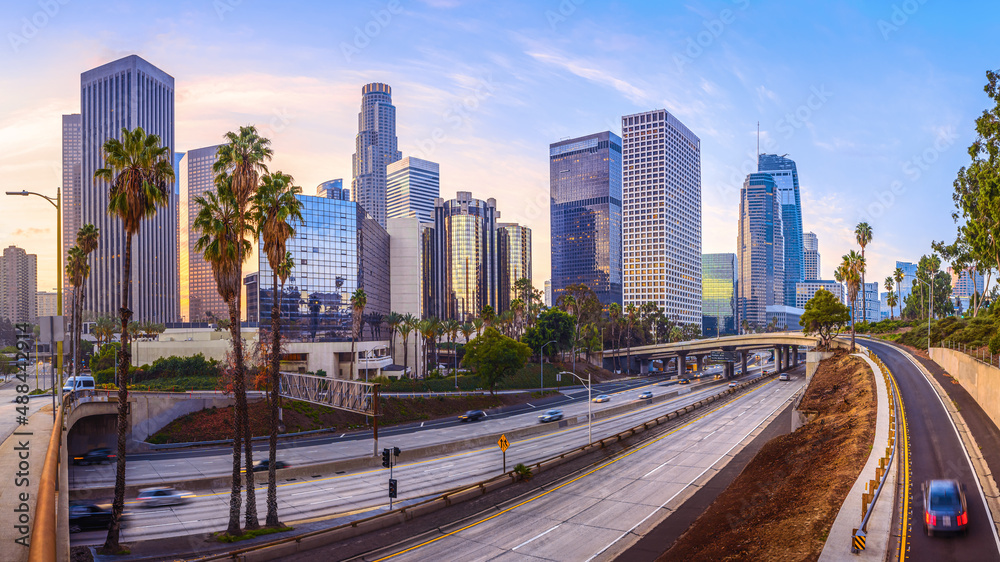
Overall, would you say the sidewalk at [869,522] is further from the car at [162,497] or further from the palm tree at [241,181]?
the car at [162,497]

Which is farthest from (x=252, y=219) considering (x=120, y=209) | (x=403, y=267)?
(x=403, y=267)

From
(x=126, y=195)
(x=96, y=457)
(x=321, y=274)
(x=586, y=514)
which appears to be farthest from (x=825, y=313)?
(x=96, y=457)

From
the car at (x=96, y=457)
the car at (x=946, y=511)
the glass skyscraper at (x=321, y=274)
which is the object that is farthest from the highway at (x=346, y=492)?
the glass skyscraper at (x=321, y=274)

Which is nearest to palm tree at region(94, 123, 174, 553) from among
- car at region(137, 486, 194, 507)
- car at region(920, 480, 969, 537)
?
car at region(137, 486, 194, 507)

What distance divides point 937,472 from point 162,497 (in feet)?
145

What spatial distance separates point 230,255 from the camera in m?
29.2

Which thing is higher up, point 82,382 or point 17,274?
point 17,274

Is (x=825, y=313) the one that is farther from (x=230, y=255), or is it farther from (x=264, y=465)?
(x=230, y=255)

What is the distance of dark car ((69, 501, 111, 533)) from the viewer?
30.2 meters

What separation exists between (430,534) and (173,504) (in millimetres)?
18331

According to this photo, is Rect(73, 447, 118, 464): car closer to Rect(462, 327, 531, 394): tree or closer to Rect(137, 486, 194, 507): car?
Rect(137, 486, 194, 507): car

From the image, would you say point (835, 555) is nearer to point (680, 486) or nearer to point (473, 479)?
point (680, 486)

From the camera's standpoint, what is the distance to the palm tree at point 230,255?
2867 cm

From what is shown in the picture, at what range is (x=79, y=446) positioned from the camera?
169 ft
